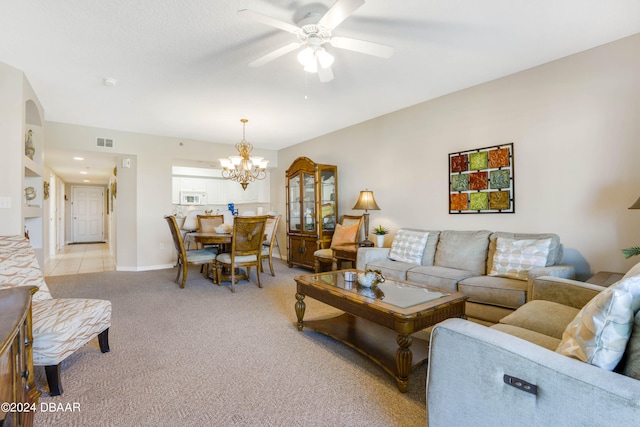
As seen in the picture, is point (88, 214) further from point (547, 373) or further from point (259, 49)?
point (547, 373)

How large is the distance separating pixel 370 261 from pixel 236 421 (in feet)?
8.23

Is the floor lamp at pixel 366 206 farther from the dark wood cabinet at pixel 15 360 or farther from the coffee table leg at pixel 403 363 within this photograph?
the dark wood cabinet at pixel 15 360

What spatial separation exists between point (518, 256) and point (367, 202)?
6.82ft

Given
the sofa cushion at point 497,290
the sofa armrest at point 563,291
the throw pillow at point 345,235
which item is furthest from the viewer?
the throw pillow at point 345,235

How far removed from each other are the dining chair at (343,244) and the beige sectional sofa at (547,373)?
2.97 metres

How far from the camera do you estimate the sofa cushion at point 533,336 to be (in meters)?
1.43

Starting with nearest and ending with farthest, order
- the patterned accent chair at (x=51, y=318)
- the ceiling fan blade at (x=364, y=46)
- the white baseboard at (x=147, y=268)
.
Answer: the patterned accent chair at (x=51, y=318) → the ceiling fan blade at (x=364, y=46) → the white baseboard at (x=147, y=268)

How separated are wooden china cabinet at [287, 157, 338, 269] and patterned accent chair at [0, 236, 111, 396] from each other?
3.39 metres

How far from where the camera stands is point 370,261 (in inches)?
150

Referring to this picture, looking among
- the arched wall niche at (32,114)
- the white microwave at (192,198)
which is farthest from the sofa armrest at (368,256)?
the white microwave at (192,198)

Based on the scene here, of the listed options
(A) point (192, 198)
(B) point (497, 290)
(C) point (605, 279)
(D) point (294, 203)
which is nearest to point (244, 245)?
(D) point (294, 203)

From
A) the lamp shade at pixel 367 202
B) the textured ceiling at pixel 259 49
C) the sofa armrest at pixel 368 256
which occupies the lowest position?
the sofa armrest at pixel 368 256

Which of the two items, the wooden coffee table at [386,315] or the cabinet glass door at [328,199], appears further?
the cabinet glass door at [328,199]

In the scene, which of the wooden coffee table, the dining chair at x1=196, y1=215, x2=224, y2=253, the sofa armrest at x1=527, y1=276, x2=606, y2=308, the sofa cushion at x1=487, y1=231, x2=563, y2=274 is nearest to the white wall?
the sofa cushion at x1=487, y1=231, x2=563, y2=274
